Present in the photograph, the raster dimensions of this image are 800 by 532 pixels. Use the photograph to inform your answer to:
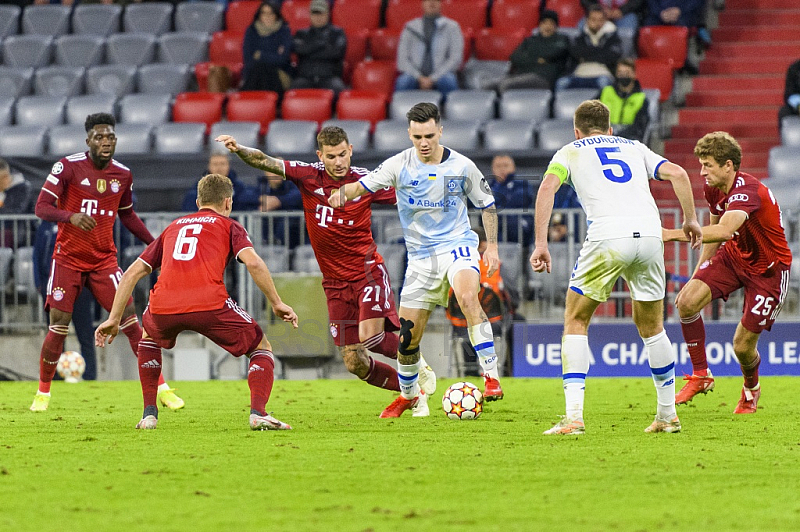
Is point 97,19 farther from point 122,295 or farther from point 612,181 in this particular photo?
point 612,181

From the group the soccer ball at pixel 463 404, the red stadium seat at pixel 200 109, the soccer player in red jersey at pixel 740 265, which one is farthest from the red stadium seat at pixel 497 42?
the soccer ball at pixel 463 404

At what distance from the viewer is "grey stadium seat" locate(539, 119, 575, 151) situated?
1499 centimetres

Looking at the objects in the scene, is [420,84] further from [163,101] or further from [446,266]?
[446,266]

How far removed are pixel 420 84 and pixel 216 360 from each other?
17.0 ft

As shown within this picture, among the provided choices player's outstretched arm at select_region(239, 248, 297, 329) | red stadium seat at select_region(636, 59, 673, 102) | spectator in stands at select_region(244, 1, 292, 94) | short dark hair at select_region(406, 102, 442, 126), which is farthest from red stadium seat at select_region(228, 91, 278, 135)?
player's outstretched arm at select_region(239, 248, 297, 329)

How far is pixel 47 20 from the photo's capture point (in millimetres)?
19516

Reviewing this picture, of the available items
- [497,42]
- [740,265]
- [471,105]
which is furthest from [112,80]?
[740,265]

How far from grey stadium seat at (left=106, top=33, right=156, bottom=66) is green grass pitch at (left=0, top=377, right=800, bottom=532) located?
10.1m

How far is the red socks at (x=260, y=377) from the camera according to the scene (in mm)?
7711

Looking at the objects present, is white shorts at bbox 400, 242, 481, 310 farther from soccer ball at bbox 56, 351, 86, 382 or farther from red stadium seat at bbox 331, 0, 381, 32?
red stadium seat at bbox 331, 0, 381, 32

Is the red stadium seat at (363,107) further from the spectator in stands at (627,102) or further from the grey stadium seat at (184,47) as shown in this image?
the spectator in stands at (627,102)

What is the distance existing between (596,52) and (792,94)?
2.59m

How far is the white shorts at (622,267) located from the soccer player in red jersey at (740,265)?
1356 millimetres

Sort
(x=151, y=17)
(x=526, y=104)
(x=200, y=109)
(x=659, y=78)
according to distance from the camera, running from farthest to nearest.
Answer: (x=151, y=17) → (x=200, y=109) → (x=659, y=78) → (x=526, y=104)
